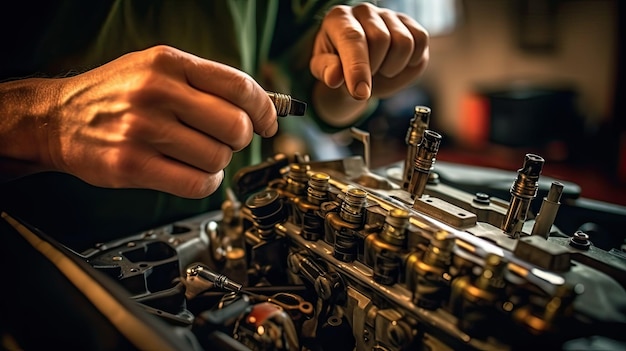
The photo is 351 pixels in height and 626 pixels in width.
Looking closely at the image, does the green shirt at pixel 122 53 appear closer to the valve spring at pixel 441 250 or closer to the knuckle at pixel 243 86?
the knuckle at pixel 243 86

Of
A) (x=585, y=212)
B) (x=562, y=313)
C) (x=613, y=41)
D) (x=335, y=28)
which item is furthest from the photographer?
(x=613, y=41)

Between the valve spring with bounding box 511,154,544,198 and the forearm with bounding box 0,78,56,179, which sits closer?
the valve spring with bounding box 511,154,544,198

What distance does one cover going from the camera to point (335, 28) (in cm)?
143

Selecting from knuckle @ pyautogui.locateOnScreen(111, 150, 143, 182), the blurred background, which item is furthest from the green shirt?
the blurred background

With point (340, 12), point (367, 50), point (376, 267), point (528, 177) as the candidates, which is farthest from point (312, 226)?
point (340, 12)

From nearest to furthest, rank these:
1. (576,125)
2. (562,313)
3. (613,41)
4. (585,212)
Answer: (562,313)
(585,212)
(613,41)
(576,125)

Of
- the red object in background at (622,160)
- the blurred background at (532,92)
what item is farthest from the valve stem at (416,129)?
the red object in background at (622,160)

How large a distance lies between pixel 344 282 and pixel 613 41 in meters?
4.21

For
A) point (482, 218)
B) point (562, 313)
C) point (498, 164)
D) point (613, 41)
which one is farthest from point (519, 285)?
point (613, 41)

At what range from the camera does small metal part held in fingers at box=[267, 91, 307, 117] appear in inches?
41.3

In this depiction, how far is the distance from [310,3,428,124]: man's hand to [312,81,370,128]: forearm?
29 cm

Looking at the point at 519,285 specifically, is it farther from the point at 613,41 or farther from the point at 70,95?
the point at 613,41

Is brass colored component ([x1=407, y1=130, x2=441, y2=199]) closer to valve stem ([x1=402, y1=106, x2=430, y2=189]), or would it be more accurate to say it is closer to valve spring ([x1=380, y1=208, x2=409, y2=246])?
valve stem ([x1=402, y1=106, x2=430, y2=189])

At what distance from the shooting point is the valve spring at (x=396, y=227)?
0.86m
